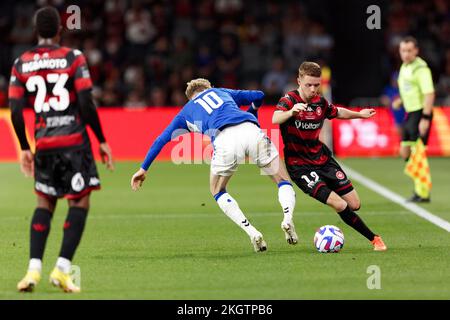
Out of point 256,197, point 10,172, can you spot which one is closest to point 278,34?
point 10,172

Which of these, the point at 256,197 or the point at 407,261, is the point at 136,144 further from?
the point at 407,261

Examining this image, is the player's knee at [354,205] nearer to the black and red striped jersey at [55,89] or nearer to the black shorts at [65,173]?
the black shorts at [65,173]

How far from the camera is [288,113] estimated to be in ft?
33.1

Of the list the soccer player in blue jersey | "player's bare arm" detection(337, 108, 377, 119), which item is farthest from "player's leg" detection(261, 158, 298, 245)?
"player's bare arm" detection(337, 108, 377, 119)

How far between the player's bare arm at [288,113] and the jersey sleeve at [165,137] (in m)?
0.90

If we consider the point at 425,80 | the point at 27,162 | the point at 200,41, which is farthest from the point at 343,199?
the point at 200,41

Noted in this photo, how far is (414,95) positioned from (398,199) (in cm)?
164

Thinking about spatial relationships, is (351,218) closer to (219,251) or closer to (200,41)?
(219,251)

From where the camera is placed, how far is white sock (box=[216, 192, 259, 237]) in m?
10.4

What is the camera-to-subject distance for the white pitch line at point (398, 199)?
1280 centimetres

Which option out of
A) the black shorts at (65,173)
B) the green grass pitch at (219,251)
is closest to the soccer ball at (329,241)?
the green grass pitch at (219,251)

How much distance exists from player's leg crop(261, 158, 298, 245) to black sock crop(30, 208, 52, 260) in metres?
2.87

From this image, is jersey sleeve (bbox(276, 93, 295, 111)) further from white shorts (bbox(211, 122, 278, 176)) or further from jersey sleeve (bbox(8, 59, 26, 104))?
jersey sleeve (bbox(8, 59, 26, 104))
